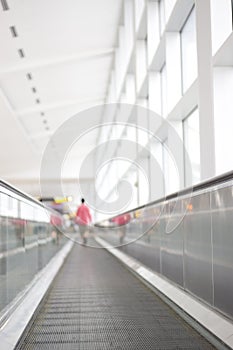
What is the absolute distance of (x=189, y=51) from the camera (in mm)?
12641

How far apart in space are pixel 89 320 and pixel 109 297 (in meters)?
1.71

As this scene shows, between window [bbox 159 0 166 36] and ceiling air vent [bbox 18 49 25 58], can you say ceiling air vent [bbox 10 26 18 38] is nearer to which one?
ceiling air vent [bbox 18 49 25 58]

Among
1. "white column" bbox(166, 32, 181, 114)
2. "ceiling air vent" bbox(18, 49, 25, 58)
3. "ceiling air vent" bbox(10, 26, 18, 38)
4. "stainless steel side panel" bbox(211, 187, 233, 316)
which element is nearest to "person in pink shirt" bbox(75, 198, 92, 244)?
"ceiling air vent" bbox(18, 49, 25, 58)

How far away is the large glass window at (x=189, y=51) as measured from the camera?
12.0 m

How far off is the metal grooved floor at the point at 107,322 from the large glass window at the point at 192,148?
4.65m

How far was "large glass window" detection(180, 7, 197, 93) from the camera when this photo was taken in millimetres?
12025

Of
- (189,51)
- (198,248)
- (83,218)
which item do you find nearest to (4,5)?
(189,51)

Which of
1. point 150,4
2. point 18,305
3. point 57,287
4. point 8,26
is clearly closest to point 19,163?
point 8,26

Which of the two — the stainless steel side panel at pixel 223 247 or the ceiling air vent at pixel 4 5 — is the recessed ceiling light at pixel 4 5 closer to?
the ceiling air vent at pixel 4 5

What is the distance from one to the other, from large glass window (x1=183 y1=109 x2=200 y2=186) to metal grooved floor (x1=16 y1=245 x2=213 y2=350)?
4.65 m

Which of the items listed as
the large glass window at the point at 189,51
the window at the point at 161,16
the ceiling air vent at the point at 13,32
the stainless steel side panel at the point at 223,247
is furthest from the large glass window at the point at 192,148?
the ceiling air vent at the point at 13,32

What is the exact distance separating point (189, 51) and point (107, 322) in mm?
8621

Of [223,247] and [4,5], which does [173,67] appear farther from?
[223,247]

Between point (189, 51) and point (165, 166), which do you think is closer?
point (189, 51)
